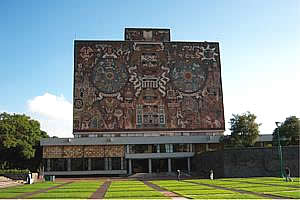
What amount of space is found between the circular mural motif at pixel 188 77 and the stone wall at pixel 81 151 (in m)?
15.7

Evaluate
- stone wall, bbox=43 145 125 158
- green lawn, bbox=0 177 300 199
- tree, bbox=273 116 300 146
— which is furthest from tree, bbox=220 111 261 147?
green lawn, bbox=0 177 300 199

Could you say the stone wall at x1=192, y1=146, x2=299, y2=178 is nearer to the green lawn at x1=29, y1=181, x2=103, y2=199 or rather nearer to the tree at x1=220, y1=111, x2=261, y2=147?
the tree at x1=220, y1=111, x2=261, y2=147

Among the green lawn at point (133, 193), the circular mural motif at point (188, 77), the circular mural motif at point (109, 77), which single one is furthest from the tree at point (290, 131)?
the green lawn at point (133, 193)

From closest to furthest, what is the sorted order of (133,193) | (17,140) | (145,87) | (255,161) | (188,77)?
1. (133,193)
2. (255,161)
3. (17,140)
4. (145,87)
5. (188,77)

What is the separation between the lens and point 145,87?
64062 millimetres

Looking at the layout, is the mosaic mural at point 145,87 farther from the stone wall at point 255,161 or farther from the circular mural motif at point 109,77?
the stone wall at point 255,161

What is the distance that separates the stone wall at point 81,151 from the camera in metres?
58.4

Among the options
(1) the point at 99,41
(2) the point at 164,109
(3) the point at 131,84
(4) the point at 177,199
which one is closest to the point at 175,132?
(2) the point at 164,109

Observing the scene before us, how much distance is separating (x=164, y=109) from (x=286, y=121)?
19946 millimetres

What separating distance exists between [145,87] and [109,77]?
6.51 meters

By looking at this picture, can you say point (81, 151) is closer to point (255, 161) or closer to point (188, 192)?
point (255, 161)

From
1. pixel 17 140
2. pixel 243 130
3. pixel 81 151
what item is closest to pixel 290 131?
pixel 243 130

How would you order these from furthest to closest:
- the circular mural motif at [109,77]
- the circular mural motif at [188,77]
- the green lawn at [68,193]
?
the circular mural motif at [188,77]
the circular mural motif at [109,77]
the green lawn at [68,193]

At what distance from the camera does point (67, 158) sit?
5850 cm
